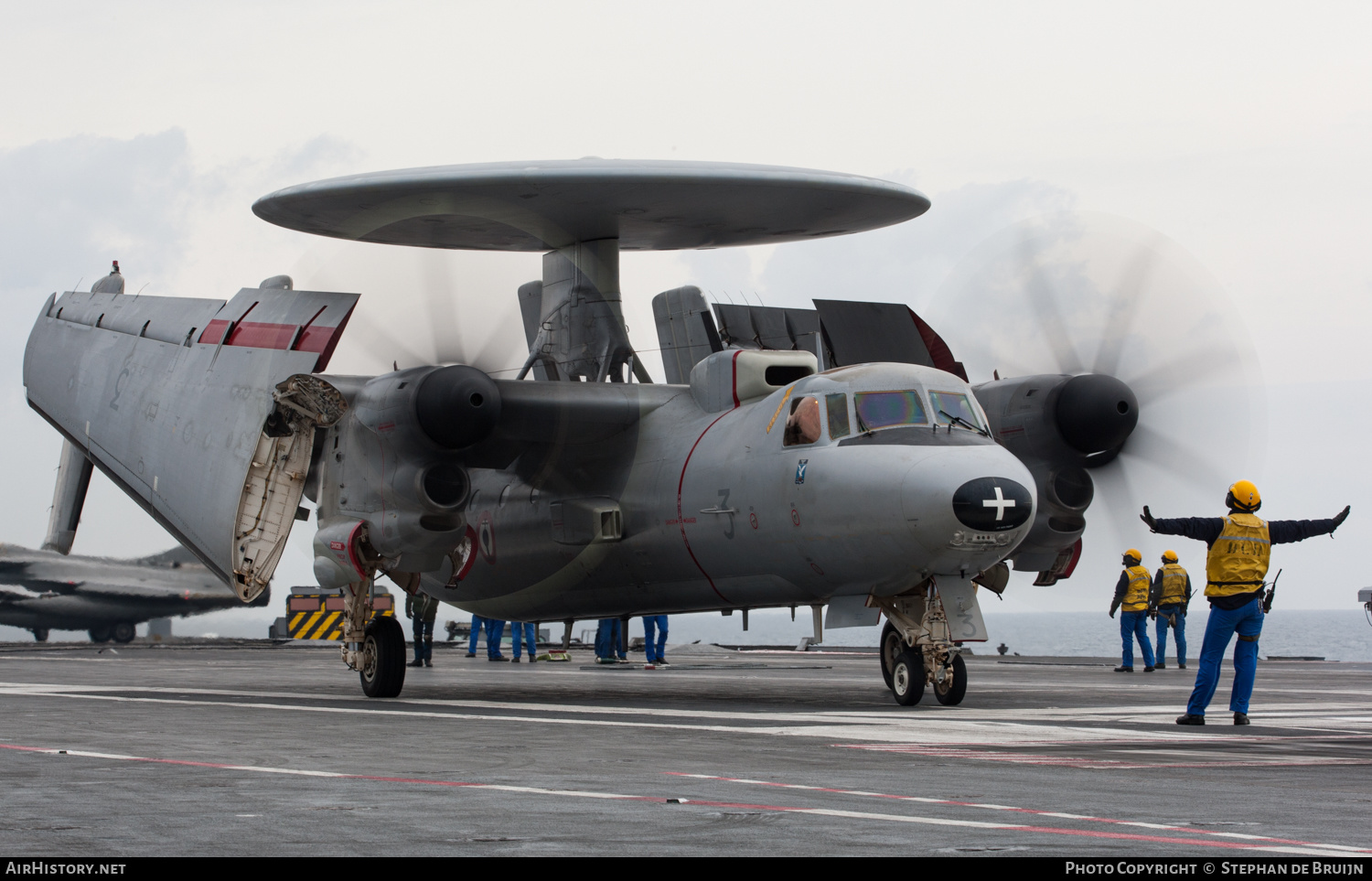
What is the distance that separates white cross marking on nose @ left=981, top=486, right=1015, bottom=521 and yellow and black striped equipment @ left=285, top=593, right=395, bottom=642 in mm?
34406

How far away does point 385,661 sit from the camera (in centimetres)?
1820

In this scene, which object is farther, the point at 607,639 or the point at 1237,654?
the point at 607,639

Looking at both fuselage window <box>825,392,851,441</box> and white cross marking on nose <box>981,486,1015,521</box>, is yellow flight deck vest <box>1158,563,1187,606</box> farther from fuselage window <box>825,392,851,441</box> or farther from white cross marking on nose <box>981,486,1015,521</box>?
white cross marking on nose <box>981,486,1015,521</box>

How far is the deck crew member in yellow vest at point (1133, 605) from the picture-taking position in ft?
86.2

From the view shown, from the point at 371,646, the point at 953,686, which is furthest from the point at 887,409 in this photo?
the point at 371,646

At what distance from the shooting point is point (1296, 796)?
7.41 metres

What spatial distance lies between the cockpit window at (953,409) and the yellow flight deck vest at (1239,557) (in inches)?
122

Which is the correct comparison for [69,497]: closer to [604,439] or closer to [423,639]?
[423,639]

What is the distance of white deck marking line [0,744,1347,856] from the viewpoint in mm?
5664

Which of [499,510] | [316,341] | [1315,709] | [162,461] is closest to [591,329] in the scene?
[499,510]

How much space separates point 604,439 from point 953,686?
5.99 meters

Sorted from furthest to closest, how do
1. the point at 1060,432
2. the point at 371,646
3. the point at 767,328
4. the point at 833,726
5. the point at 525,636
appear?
the point at 525,636 < the point at 767,328 < the point at 371,646 < the point at 1060,432 < the point at 833,726

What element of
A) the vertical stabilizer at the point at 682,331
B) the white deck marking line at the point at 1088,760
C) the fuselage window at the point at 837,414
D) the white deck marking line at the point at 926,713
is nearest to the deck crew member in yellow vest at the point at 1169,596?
the white deck marking line at the point at 926,713

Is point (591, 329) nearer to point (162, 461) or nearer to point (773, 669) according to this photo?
point (162, 461)
